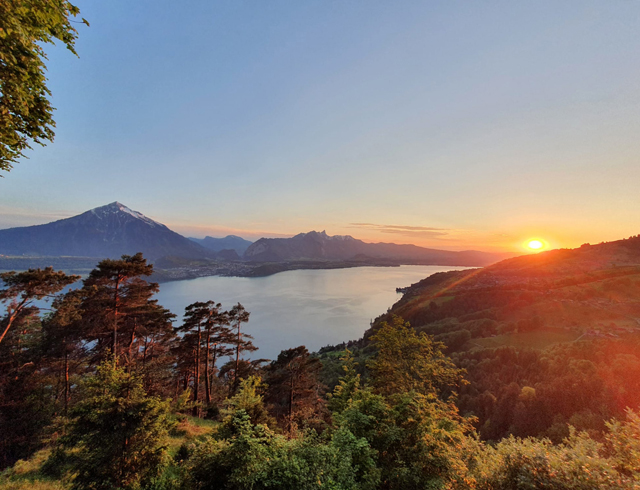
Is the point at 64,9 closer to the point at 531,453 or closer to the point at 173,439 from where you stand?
the point at 531,453

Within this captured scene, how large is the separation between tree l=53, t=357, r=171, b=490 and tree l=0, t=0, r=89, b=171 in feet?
22.8

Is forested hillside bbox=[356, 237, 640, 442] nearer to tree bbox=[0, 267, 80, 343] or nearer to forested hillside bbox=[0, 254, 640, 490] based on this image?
forested hillside bbox=[0, 254, 640, 490]

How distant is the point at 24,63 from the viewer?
17.6 ft

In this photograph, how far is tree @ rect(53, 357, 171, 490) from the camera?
7449mm

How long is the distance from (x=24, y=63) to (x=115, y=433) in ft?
33.6

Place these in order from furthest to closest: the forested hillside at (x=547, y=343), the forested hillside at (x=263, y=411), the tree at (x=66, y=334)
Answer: the forested hillside at (x=547, y=343), the tree at (x=66, y=334), the forested hillside at (x=263, y=411)

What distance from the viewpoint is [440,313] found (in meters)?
79.2

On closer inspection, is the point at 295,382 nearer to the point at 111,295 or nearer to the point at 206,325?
the point at 206,325

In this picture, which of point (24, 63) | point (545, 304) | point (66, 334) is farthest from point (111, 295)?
point (545, 304)

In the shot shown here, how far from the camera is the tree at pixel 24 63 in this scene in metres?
4.93

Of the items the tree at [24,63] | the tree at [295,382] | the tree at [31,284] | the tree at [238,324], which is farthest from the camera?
the tree at [238,324]

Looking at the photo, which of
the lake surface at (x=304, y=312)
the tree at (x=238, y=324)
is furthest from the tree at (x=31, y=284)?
the lake surface at (x=304, y=312)

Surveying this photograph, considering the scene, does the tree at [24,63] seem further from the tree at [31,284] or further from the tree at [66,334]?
the tree at [66,334]

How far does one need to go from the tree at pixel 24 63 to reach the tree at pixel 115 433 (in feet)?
22.8
